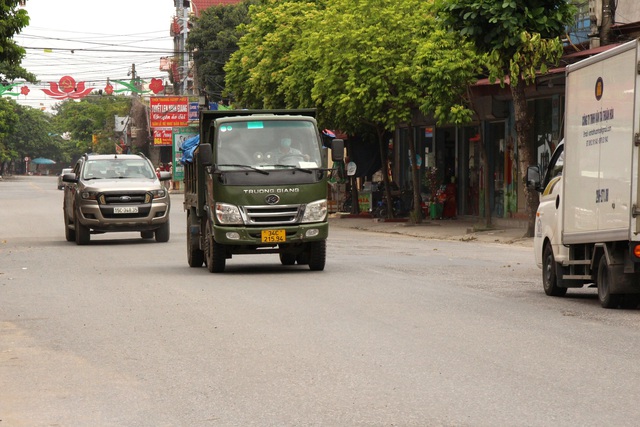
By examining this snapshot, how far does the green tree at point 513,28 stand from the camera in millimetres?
25953

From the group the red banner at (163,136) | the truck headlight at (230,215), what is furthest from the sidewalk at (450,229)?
the red banner at (163,136)

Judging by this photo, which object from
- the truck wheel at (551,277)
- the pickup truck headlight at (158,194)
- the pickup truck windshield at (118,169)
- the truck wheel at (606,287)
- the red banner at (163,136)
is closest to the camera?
the truck wheel at (606,287)

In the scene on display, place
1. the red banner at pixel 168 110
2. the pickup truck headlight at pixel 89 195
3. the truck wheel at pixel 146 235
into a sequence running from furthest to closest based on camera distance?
the red banner at pixel 168 110
the truck wheel at pixel 146 235
the pickup truck headlight at pixel 89 195

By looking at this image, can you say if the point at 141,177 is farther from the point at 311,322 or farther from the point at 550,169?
the point at 311,322

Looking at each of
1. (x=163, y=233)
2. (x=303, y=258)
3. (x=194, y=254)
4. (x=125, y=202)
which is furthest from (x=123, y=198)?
(x=303, y=258)

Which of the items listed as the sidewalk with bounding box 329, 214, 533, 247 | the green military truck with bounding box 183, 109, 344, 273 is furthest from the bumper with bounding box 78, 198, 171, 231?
the sidewalk with bounding box 329, 214, 533, 247

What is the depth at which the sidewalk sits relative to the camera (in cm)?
3079

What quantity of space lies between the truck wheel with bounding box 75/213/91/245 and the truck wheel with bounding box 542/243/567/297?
14.0 m

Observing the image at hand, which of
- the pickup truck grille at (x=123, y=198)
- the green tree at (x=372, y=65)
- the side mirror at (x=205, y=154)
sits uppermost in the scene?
the green tree at (x=372, y=65)

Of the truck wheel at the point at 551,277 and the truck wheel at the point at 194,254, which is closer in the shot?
the truck wheel at the point at 551,277

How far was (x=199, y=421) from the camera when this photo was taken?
7.50 metres

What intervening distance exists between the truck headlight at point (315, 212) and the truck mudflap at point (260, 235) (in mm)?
165

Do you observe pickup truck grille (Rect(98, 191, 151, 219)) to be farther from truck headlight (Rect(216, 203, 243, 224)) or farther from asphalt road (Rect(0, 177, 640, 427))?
truck headlight (Rect(216, 203, 243, 224))

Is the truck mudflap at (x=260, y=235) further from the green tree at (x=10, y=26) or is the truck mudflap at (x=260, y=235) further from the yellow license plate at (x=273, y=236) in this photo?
the green tree at (x=10, y=26)
